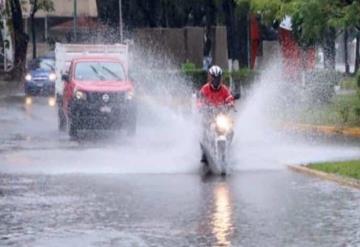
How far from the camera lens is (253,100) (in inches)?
1082

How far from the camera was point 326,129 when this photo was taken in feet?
94.6

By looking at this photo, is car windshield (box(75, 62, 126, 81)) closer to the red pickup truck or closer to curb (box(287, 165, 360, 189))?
the red pickup truck

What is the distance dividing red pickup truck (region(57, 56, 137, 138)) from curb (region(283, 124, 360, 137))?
3.96m

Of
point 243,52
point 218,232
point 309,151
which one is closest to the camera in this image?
point 218,232

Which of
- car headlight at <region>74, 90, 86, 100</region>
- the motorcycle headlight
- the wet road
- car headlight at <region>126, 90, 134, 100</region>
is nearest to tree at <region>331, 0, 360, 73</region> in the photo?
the wet road

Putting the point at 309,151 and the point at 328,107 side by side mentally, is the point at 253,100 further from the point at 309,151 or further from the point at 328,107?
the point at 328,107

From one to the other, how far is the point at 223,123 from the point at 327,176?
2.02 m

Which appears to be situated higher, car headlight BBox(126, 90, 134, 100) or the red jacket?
the red jacket

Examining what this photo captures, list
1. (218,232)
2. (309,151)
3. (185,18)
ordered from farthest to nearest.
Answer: (185,18) → (309,151) → (218,232)

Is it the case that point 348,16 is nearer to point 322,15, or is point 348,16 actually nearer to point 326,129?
Answer: point 322,15

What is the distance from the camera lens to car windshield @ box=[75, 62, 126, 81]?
1163 inches

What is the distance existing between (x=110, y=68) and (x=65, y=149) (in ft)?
18.6

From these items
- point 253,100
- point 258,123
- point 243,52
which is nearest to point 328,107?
point 258,123

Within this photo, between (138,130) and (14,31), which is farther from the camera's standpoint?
(14,31)
